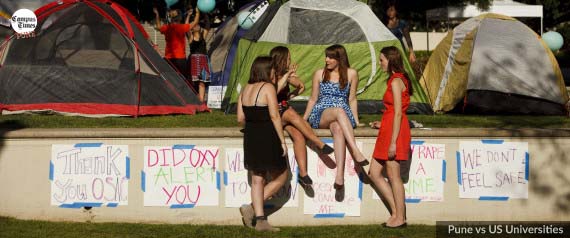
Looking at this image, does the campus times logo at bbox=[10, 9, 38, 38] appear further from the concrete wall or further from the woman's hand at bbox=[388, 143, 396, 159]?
the woman's hand at bbox=[388, 143, 396, 159]

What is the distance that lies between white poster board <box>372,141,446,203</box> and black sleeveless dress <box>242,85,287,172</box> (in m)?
1.35

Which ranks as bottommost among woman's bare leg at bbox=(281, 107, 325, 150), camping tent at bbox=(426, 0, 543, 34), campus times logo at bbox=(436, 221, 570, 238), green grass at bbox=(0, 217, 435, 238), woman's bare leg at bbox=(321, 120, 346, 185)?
campus times logo at bbox=(436, 221, 570, 238)

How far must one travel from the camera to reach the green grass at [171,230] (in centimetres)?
859

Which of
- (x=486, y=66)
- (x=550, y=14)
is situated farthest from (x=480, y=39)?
(x=550, y=14)

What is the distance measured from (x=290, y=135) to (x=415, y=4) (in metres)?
25.3

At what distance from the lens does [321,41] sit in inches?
562

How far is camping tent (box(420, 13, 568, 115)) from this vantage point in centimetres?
1465

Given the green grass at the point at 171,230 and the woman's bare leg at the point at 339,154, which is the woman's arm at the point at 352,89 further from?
the green grass at the point at 171,230

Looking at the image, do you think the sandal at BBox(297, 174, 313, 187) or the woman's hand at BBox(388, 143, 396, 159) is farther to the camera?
the sandal at BBox(297, 174, 313, 187)

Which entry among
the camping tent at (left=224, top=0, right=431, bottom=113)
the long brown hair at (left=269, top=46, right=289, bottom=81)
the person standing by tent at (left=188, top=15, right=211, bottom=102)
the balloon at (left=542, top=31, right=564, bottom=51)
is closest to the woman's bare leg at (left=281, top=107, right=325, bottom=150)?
the long brown hair at (left=269, top=46, right=289, bottom=81)

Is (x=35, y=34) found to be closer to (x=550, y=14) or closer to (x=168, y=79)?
(x=168, y=79)

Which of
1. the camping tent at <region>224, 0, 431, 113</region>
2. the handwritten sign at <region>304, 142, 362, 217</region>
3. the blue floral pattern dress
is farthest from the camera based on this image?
the camping tent at <region>224, 0, 431, 113</region>

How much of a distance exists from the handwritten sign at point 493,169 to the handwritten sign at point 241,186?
1524mm

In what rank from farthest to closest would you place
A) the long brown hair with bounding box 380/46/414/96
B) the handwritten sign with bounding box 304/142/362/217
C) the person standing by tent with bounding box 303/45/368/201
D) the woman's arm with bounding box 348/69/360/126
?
1. the woman's arm with bounding box 348/69/360/126
2. the person standing by tent with bounding box 303/45/368/201
3. the handwritten sign with bounding box 304/142/362/217
4. the long brown hair with bounding box 380/46/414/96
